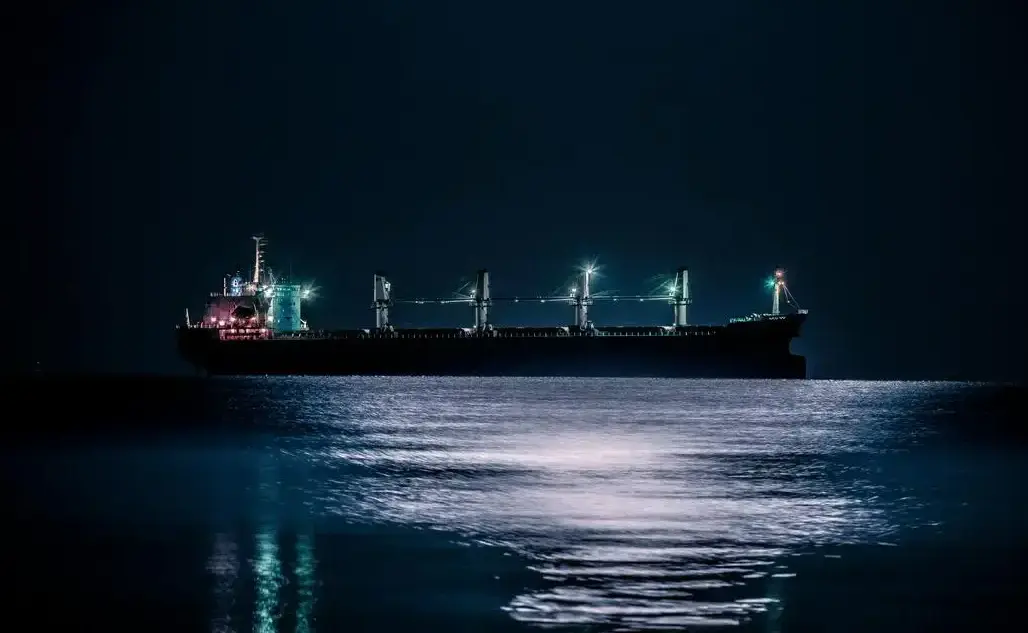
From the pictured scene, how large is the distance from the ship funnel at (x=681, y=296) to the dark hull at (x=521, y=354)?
6.37 meters

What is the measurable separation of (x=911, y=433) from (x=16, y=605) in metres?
32.2

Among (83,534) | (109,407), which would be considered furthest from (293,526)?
(109,407)

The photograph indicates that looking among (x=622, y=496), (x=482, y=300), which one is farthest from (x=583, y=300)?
(x=622, y=496)

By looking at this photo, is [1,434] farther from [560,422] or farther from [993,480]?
[993,480]

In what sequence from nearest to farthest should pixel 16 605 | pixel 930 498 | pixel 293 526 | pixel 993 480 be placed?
pixel 16 605 < pixel 293 526 < pixel 930 498 < pixel 993 480

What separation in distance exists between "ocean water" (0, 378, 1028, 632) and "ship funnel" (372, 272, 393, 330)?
3305 inches

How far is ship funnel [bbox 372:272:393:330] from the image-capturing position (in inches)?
4503

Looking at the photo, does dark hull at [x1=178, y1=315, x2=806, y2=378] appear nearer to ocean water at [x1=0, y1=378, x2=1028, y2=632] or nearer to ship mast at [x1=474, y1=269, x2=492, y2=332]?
ship mast at [x1=474, y1=269, x2=492, y2=332]

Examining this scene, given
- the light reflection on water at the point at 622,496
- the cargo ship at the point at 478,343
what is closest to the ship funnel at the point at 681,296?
the cargo ship at the point at 478,343

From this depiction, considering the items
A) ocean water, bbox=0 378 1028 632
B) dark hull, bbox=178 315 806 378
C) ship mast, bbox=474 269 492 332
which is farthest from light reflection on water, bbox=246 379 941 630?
ship mast, bbox=474 269 492 332

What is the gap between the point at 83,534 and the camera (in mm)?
12938

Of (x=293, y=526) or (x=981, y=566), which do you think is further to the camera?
(x=293, y=526)

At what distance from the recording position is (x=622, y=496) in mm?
16562

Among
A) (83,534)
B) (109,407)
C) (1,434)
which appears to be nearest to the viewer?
(83,534)
